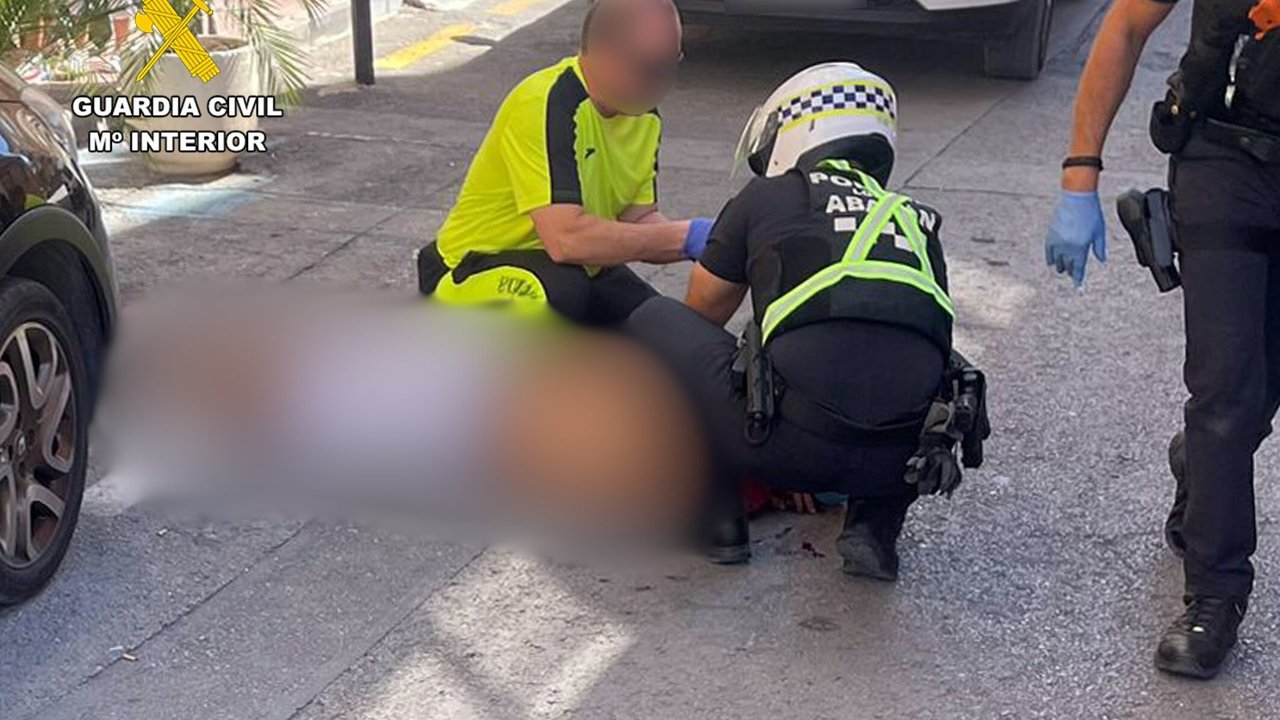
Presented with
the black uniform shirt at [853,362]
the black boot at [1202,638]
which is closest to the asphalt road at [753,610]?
the black boot at [1202,638]

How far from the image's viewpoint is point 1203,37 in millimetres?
3678

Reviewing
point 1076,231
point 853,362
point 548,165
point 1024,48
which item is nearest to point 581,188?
point 548,165

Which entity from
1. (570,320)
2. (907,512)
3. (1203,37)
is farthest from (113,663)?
(1203,37)

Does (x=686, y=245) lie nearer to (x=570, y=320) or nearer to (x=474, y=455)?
(x=570, y=320)

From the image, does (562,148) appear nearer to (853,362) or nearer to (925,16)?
(853,362)

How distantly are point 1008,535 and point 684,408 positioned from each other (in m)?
0.87

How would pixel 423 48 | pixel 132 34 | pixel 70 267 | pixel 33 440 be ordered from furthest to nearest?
1. pixel 423 48
2. pixel 132 34
3. pixel 70 267
4. pixel 33 440

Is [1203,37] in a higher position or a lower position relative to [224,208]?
higher

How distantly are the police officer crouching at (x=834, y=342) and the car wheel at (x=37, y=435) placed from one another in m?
1.34

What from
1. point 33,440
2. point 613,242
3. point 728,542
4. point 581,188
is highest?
point 581,188

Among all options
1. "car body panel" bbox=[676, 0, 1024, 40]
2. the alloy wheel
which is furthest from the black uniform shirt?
"car body panel" bbox=[676, 0, 1024, 40]

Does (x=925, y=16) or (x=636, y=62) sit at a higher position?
(x=636, y=62)

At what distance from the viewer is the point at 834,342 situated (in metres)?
3.97

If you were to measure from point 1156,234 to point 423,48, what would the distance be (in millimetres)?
7099
